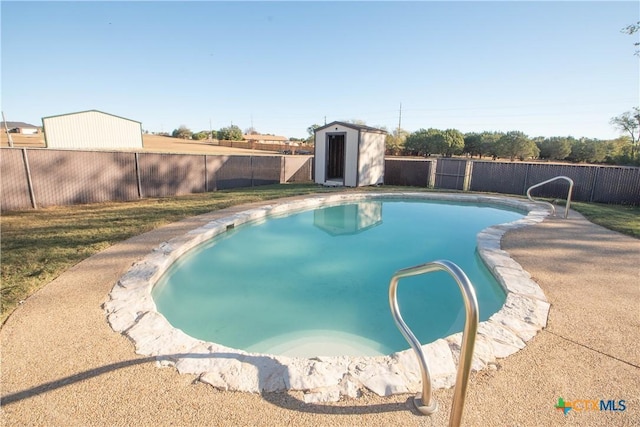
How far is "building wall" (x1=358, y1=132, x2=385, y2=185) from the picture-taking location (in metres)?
12.4

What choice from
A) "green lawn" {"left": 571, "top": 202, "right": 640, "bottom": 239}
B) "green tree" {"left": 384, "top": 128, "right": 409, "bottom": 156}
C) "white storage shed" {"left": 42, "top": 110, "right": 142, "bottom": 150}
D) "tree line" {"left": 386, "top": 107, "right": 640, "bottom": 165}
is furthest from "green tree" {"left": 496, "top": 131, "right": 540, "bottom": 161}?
"white storage shed" {"left": 42, "top": 110, "right": 142, "bottom": 150}

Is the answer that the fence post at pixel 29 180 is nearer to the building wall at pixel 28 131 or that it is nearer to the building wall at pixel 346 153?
the building wall at pixel 346 153

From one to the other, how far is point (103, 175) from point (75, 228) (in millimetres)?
3064

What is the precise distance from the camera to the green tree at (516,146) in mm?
40031

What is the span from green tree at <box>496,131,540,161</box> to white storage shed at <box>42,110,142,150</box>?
1700 inches

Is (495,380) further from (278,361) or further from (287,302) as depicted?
(287,302)

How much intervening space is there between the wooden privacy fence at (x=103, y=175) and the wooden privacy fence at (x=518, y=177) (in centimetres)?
756

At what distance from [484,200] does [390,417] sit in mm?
10251

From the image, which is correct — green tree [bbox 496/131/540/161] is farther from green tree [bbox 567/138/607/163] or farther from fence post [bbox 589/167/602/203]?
fence post [bbox 589/167/602/203]

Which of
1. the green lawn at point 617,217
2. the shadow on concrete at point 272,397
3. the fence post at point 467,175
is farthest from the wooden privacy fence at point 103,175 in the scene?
the green lawn at point 617,217

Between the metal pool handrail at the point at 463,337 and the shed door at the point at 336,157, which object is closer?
the metal pool handrail at the point at 463,337

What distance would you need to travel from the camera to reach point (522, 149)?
40.2 m

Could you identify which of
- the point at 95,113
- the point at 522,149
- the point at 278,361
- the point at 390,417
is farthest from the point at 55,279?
the point at 522,149

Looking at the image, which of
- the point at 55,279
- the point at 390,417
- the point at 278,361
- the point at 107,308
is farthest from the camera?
the point at 55,279
